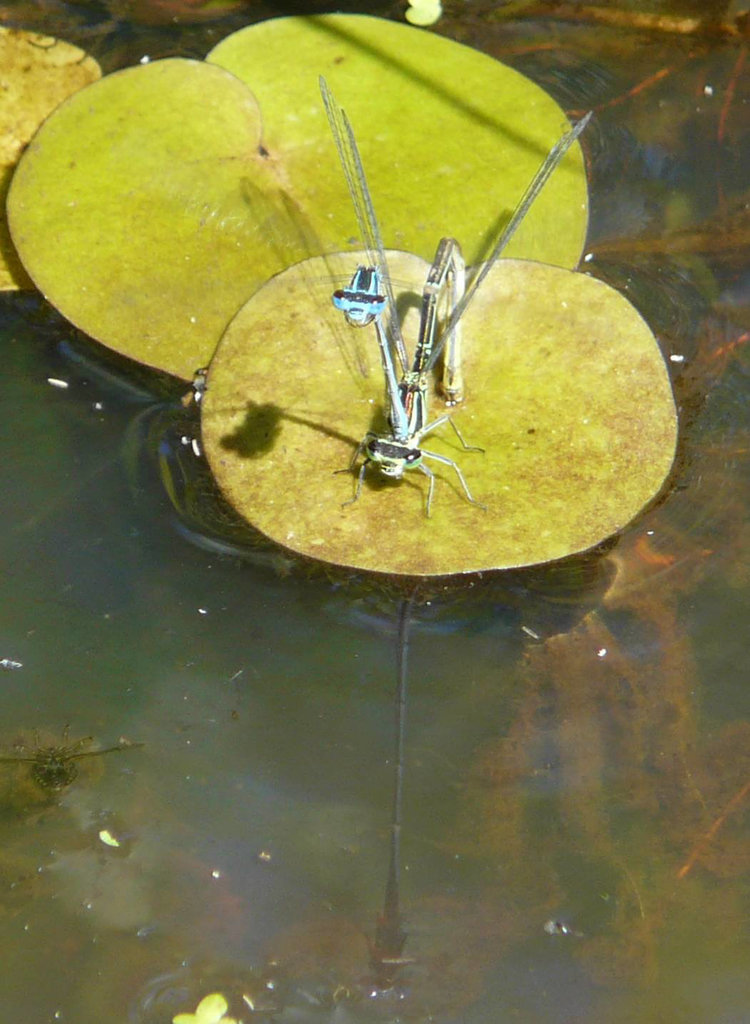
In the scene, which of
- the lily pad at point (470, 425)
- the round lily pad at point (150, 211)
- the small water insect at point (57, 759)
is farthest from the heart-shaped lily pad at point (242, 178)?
the small water insect at point (57, 759)

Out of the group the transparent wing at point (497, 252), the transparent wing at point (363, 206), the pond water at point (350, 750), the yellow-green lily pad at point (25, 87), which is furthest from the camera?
the yellow-green lily pad at point (25, 87)

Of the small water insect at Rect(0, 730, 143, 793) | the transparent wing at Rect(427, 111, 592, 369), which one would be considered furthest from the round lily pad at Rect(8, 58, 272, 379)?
the small water insect at Rect(0, 730, 143, 793)

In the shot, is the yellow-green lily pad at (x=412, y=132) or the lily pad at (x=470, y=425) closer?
the lily pad at (x=470, y=425)

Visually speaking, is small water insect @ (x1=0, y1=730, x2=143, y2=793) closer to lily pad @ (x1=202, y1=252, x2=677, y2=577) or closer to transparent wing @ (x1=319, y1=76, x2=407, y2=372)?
lily pad @ (x1=202, y1=252, x2=677, y2=577)

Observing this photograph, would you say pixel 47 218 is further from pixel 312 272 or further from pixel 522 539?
pixel 522 539

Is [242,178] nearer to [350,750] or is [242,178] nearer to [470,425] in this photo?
[470,425]

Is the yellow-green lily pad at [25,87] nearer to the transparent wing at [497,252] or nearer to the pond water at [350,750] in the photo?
the pond water at [350,750]
